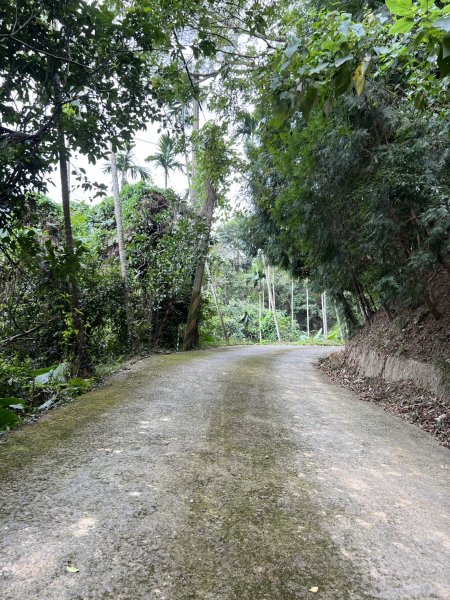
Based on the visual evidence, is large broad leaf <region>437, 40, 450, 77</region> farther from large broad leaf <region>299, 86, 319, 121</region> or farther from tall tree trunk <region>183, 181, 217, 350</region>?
tall tree trunk <region>183, 181, 217, 350</region>

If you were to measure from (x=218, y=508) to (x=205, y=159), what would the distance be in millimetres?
7853

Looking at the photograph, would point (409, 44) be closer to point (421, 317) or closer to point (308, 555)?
point (308, 555)

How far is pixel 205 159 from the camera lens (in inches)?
349

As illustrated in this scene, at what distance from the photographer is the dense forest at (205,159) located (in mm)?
2850

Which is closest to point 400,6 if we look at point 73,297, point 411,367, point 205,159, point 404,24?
point 404,24

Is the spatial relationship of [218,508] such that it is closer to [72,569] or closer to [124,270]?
[72,569]

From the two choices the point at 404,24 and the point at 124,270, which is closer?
the point at 404,24

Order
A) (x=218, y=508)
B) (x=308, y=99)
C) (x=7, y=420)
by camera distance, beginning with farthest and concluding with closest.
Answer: (x=7, y=420) → (x=218, y=508) → (x=308, y=99)

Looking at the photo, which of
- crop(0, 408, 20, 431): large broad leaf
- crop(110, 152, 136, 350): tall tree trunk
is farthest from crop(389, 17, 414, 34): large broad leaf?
crop(110, 152, 136, 350): tall tree trunk

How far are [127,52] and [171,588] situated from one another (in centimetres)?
385

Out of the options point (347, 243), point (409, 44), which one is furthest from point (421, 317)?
point (409, 44)

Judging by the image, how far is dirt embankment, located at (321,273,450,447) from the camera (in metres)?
5.15

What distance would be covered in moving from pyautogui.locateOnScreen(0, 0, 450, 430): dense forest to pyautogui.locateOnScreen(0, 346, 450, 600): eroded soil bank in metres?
1.47

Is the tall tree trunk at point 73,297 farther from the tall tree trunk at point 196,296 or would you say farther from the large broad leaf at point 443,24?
the tall tree trunk at point 196,296
